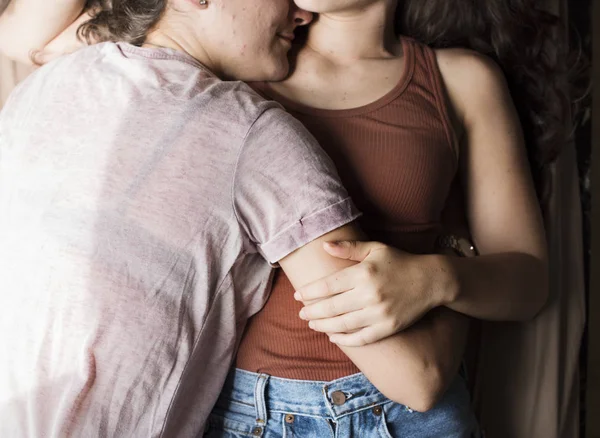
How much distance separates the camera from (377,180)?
1098mm

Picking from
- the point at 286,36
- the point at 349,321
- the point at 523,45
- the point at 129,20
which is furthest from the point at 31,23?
the point at 523,45

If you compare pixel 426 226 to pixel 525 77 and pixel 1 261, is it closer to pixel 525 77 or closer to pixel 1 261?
pixel 525 77

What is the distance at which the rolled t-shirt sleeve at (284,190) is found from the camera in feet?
2.85

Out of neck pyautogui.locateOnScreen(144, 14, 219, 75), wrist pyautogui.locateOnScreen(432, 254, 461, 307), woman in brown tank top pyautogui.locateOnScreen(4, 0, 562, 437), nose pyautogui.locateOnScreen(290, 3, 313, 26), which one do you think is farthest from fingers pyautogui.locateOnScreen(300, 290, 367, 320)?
nose pyautogui.locateOnScreen(290, 3, 313, 26)

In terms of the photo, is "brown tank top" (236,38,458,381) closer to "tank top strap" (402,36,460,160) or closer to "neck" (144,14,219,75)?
"tank top strap" (402,36,460,160)

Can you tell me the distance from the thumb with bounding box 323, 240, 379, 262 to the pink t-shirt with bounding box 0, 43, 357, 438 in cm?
3

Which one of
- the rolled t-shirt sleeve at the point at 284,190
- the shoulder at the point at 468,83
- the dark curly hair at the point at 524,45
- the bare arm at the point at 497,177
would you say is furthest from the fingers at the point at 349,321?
the dark curly hair at the point at 524,45

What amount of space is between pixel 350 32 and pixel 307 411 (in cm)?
60

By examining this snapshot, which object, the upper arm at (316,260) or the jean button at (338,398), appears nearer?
the upper arm at (316,260)

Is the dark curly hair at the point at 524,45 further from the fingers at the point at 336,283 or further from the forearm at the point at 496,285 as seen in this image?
the fingers at the point at 336,283

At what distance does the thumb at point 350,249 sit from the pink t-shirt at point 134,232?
0.08ft

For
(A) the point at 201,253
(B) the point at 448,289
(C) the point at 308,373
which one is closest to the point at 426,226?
(B) the point at 448,289

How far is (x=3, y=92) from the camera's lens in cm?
108

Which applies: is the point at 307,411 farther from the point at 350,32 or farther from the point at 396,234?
the point at 350,32
